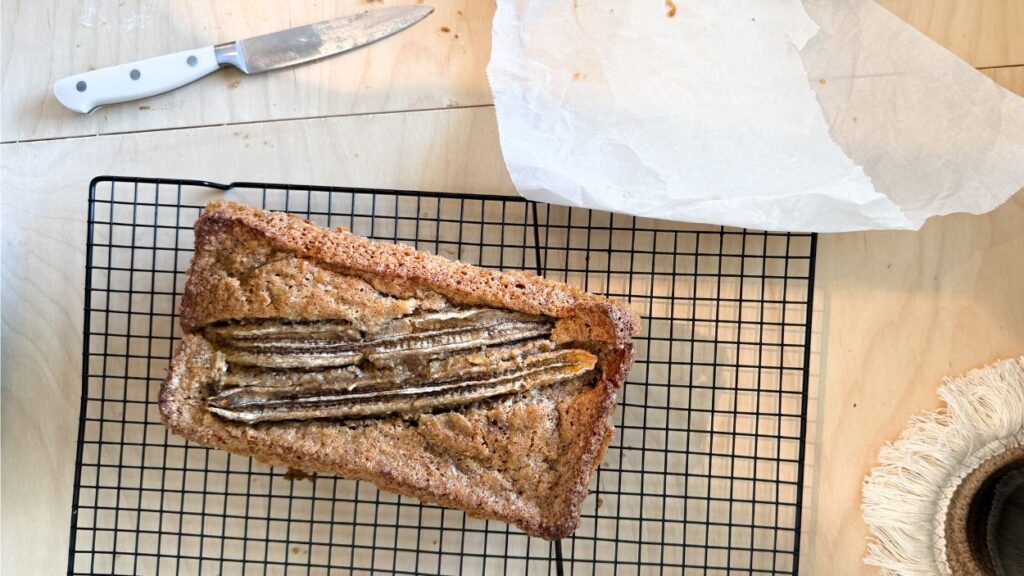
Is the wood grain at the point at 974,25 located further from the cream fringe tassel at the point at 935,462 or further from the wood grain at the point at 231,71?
the wood grain at the point at 231,71

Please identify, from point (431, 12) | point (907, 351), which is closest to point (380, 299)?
point (431, 12)

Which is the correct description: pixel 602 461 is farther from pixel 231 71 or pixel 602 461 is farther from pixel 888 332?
pixel 231 71

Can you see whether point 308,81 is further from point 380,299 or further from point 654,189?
point 654,189

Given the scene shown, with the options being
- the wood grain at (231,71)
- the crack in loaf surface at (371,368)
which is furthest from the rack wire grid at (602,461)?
the crack in loaf surface at (371,368)

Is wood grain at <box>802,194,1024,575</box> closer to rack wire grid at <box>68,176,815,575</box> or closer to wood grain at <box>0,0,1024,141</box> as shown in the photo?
rack wire grid at <box>68,176,815,575</box>

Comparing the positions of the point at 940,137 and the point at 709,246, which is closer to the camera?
the point at 940,137
